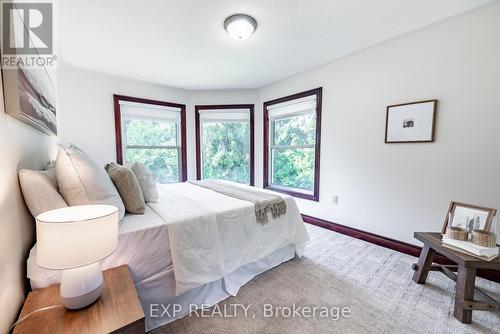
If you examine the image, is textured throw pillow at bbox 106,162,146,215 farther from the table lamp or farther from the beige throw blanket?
the beige throw blanket

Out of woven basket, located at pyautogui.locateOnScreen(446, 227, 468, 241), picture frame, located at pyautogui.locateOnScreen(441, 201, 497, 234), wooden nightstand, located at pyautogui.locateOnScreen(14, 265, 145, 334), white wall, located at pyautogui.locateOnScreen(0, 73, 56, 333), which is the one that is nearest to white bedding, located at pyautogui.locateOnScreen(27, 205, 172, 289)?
wooden nightstand, located at pyautogui.locateOnScreen(14, 265, 145, 334)

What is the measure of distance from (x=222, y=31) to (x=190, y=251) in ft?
6.72

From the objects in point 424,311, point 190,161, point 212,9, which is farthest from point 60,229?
point 190,161

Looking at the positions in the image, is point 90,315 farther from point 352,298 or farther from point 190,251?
point 352,298

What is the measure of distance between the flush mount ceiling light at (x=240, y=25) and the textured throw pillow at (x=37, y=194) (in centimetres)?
182

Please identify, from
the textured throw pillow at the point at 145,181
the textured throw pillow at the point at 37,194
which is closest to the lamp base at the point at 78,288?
the textured throw pillow at the point at 37,194

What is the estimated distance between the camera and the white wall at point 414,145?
175cm

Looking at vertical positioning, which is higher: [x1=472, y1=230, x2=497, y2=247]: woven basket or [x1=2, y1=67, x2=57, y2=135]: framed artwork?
[x1=2, y1=67, x2=57, y2=135]: framed artwork

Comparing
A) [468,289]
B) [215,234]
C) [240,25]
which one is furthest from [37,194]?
[468,289]

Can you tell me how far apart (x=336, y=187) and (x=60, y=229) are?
2.87m

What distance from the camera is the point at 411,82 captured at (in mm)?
2123

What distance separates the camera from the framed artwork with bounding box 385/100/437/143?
2016 mm

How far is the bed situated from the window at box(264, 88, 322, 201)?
4.83 ft

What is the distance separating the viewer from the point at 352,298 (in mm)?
1568
